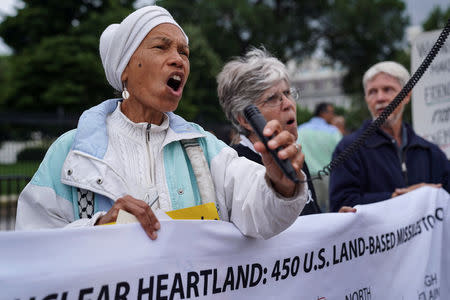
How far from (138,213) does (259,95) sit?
135cm

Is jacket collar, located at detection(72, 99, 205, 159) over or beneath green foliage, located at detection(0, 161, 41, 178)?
over

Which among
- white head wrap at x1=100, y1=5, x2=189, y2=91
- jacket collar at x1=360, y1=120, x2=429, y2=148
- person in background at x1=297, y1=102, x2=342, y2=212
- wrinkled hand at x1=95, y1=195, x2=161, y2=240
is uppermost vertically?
white head wrap at x1=100, y1=5, x2=189, y2=91

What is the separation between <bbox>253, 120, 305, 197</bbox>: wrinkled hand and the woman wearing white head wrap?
13 mm

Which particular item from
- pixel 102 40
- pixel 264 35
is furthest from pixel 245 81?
pixel 264 35

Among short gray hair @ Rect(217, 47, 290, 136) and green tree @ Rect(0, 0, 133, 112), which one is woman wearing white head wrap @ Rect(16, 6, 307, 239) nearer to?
short gray hair @ Rect(217, 47, 290, 136)

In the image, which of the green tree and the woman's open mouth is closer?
the woman's open mouth

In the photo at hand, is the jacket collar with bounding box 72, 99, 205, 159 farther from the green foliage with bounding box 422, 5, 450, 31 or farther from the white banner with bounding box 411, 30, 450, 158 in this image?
the green foliage with bounding box 422, 5, 450, 31

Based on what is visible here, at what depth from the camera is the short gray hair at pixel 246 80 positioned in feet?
9.26

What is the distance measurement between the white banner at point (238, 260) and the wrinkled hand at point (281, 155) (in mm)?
367

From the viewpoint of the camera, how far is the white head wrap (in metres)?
2.01

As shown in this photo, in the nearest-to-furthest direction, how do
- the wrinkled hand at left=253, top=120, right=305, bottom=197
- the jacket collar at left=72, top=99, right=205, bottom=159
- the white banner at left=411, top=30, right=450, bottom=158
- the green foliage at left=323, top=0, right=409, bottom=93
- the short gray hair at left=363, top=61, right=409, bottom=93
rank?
the wrinkled hand at left=253, top=120, right=305, bottom=197 < the jacket collar at left=72, top=99, right=205, bottom=159 < the short gray hair at left=363, top=61, right=409, bottom=93 < the white banner at left=411, top=30, right=450, bottom=158 < the green foliage at left=323, top=0, right=409, bottom=93

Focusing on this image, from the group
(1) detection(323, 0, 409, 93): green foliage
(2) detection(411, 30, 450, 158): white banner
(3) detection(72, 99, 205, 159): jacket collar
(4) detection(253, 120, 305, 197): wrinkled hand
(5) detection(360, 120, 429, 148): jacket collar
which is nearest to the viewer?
(4) detection(253, 120, 305, 197): wrinkled hand

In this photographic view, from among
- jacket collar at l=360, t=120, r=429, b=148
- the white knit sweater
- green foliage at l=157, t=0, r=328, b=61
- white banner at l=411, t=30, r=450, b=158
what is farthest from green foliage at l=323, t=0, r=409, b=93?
the white knit sweater

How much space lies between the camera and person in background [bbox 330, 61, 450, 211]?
334cm
